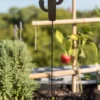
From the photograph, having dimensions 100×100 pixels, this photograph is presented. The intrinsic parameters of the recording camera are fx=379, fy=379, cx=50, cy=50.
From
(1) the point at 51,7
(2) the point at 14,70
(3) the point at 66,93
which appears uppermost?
(1) the point at 51,7

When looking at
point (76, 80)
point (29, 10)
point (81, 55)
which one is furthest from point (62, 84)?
point (29, 10)

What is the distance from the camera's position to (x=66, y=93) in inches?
83.3

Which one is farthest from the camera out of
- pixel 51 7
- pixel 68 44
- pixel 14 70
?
pixel 68 44

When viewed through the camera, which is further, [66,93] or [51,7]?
[66,93]

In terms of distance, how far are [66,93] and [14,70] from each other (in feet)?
1.35

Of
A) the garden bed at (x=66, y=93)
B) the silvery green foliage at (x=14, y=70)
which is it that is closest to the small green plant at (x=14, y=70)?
the silvery green foliage at (x=14, y=70)

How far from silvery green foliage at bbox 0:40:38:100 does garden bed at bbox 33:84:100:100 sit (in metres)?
0.20

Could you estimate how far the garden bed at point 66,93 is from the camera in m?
2.03

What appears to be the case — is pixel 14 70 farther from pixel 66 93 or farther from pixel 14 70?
pixel 66 93

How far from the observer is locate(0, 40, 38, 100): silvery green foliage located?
5.91ft

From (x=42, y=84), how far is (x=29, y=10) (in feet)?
79.9

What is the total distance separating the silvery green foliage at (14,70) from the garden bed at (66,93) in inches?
7.7

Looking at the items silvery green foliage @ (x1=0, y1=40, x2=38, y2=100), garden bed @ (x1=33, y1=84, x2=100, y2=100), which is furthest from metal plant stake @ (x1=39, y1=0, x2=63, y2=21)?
garden bed @ (x1=33, y1=84, x2=100, y2=100)

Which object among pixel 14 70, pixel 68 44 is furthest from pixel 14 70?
pixel 68 44
